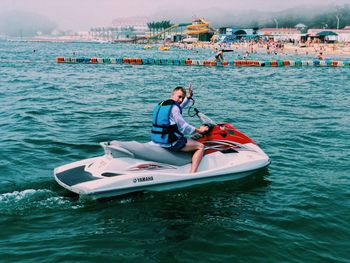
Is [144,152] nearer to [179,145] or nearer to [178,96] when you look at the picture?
[179,145]

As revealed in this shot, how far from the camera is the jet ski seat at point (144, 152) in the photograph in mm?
8055

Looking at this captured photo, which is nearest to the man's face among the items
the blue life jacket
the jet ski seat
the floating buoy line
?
the blue life jacket

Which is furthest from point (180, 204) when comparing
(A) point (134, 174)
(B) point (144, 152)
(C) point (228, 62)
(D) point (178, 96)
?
(C) point (228, 62)

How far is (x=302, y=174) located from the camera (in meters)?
10.2

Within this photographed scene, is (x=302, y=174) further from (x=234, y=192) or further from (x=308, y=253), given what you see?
(x=308, y=253)

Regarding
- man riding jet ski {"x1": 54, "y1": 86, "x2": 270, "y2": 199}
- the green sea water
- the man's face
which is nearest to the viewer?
the green sea water

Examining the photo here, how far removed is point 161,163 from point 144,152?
457 millimetres

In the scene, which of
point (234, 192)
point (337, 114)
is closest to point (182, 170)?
point (234, 192)

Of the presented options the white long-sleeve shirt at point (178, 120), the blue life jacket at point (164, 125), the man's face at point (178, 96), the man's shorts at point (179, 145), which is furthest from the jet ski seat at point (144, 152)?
the man's face at point (178, 96)

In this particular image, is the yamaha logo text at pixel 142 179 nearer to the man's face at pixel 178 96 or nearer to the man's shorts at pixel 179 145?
the man's shorts at pixel 179 145

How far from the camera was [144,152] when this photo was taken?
8195 millimetres

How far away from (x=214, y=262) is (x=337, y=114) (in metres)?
13.6

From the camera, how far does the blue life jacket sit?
8.02 meters

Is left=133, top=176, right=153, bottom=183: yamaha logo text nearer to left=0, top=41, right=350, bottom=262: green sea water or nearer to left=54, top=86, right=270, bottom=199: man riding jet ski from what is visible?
left=54, top=86, right=270, bottom=199: man riding jet ski
